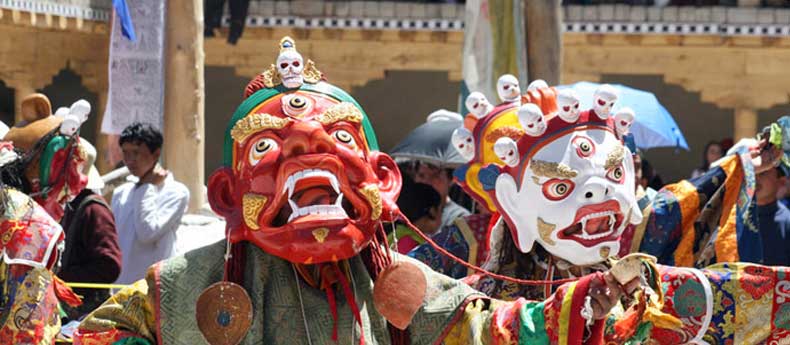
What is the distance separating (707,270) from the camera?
4922 millimetres

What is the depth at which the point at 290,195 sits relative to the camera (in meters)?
4.11

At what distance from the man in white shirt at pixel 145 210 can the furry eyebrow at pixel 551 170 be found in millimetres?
2386

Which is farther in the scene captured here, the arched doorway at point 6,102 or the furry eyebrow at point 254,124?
the arched doorway at point 6,102

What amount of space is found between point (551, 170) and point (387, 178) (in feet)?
3.00

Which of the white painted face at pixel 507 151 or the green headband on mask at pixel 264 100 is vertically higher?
the green headband on mask at pixel 264 100

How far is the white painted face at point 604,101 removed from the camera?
5152 millimetres

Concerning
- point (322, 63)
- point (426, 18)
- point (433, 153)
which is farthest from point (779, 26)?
point (433, 153)

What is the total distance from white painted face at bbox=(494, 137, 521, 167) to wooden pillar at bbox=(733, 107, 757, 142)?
10481mm

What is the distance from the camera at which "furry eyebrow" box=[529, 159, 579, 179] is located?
507cm

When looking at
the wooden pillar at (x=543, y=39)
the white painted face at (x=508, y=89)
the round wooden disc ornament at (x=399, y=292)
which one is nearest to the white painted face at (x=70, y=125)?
the white painted face at (x=508, y=89)

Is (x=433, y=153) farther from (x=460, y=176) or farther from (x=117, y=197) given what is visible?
(x=460, y=176)

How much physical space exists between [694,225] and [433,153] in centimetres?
236

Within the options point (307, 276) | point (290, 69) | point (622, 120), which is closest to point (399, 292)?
point (307, 276)

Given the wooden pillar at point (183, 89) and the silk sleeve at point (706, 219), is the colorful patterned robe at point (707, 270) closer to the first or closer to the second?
the silk sleeve at point (706, 219)
